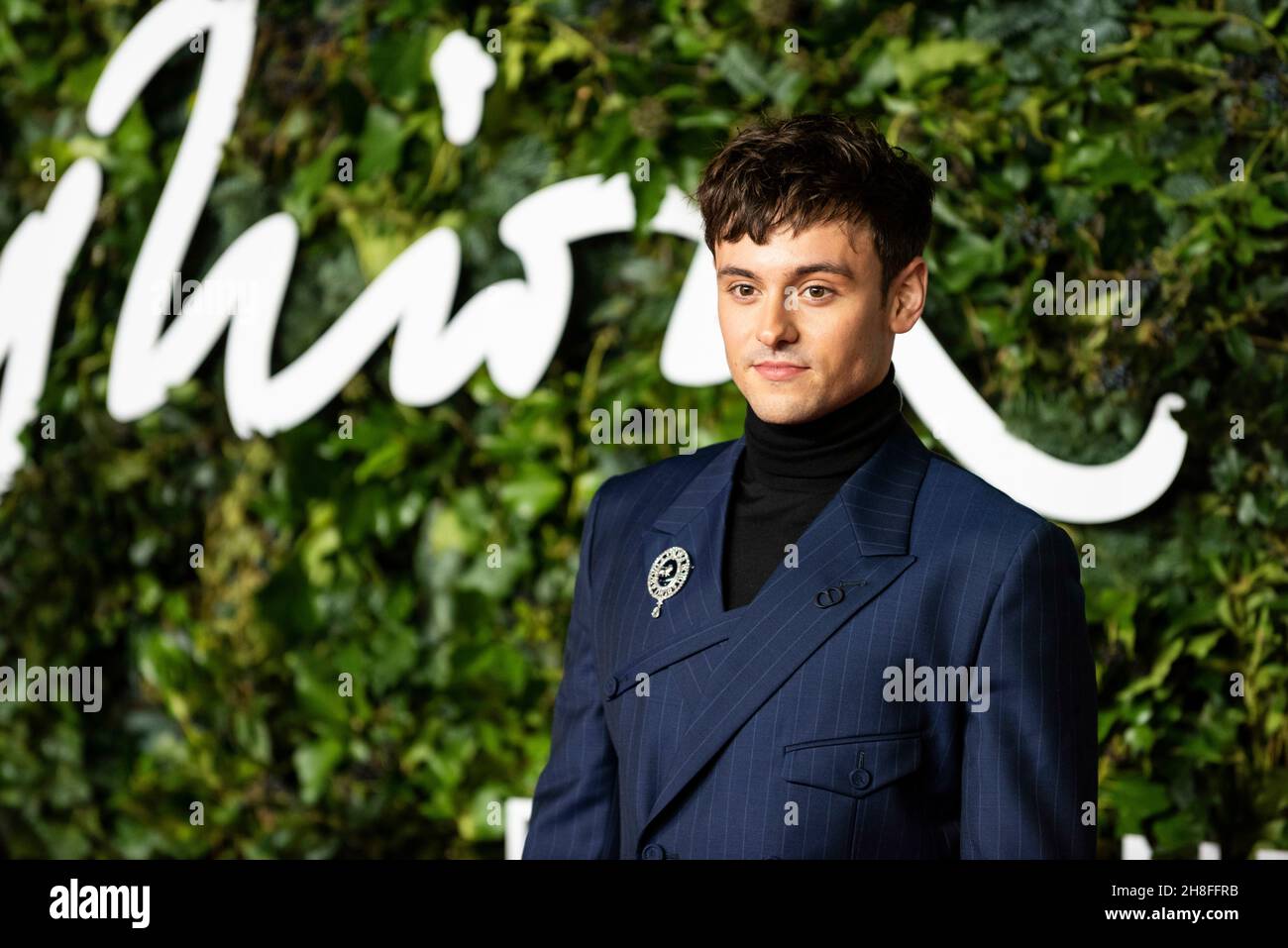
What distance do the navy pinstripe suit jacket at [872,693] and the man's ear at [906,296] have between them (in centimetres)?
12

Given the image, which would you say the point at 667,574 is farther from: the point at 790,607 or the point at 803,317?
the point at 803,317

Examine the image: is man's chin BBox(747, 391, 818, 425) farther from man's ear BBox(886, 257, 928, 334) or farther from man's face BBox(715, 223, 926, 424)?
man's ear BBox(886, 257, 928, 334)

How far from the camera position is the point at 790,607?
1.40m

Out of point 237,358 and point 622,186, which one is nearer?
point 622,186

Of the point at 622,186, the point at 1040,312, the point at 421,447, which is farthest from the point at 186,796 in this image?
the point at 1040,312

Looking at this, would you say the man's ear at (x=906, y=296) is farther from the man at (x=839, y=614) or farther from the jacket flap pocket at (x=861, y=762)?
the jacket flap pocket at (x=861, y=762)

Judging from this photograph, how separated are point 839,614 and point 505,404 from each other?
1.62m

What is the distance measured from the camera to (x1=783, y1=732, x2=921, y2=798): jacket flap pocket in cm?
132

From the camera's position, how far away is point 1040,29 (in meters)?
2.72

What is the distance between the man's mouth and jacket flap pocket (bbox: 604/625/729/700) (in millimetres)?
251

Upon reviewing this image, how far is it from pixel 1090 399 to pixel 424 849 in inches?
62.5

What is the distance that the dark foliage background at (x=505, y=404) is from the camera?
265 centimetres

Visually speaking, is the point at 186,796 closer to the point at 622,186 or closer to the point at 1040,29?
the point at 622,186

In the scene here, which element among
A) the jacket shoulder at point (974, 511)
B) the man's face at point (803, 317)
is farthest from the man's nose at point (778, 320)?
the jacket shoulder at point (974, 511)
